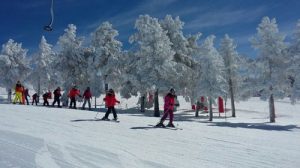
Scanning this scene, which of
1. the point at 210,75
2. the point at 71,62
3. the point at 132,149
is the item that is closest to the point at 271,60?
the point at 210,75

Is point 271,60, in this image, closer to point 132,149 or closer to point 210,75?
point 210,75

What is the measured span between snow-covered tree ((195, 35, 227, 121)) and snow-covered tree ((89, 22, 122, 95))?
36.1 ft

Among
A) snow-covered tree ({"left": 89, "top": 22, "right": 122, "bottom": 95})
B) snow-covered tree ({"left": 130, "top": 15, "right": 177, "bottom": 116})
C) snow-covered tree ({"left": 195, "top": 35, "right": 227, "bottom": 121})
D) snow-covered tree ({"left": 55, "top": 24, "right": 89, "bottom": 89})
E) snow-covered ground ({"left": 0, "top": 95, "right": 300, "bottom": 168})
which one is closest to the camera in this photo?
snow-covered ground ({"left": 0, "top": 95, "right": 300, "bottom": 168})

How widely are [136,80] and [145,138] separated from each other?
25.7 meters

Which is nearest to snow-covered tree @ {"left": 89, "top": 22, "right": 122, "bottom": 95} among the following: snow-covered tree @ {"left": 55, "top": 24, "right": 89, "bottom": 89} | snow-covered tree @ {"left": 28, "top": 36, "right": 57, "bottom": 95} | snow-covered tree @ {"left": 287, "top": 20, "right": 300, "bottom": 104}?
snow-covered tree @ {"left": 55, "top": 24, "right": 89, "bottom": 89}

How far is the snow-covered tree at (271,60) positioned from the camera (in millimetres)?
33875

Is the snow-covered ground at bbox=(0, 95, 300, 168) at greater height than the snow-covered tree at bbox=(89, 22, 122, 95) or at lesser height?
lesser

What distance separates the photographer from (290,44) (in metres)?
32.2

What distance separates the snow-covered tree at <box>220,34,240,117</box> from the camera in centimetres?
4525

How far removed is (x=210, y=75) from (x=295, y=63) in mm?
9808

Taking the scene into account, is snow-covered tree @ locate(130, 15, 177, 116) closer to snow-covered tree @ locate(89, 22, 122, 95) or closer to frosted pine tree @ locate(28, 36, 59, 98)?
snow-covered tree @ locate(89, 22, 122, 95)

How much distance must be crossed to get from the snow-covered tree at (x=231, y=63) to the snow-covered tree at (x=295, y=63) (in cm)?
1289

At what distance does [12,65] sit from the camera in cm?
5772

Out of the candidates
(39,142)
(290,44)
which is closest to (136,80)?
(290,44)
